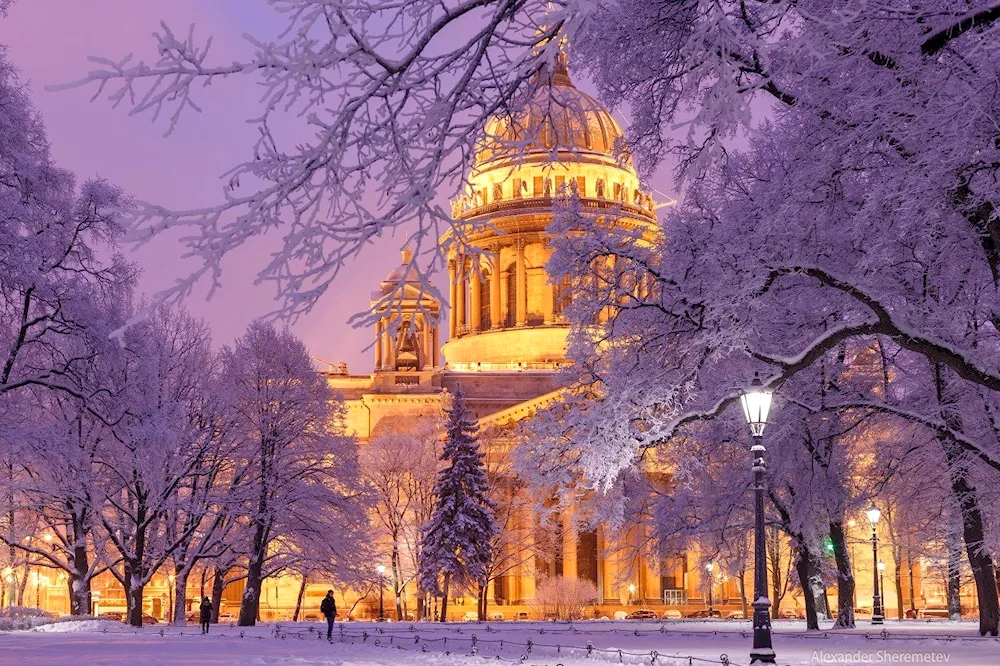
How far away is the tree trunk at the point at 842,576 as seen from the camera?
32.2m

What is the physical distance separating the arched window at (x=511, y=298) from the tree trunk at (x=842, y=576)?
61.8 metres

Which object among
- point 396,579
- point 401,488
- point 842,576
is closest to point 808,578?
point 842,576

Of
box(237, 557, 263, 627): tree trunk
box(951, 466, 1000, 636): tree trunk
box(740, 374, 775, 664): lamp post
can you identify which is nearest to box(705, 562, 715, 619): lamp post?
box(951, 466, 1000, 636): tree trunk

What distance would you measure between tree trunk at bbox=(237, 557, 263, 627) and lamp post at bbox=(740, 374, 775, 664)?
90.9 ft

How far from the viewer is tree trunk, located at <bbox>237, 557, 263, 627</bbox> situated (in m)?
40.7

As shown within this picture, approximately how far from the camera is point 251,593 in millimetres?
41344

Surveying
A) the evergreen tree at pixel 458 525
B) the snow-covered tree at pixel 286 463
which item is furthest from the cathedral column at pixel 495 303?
the snow-covered tree at pixel 286 463

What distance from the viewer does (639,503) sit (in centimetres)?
3797

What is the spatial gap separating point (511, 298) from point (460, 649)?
70.1 meters

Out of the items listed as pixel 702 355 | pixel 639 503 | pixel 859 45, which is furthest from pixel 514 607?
pixel 859 45

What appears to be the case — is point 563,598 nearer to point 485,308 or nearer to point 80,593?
point 80,593

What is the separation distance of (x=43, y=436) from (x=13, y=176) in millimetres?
4224

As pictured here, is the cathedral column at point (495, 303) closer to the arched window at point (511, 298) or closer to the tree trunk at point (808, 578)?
the arched window at point (511, 298)

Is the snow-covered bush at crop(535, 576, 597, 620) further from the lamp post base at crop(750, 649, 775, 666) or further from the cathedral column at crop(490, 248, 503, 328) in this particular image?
the lamp post base at crop(750, 649, 775, 666)
